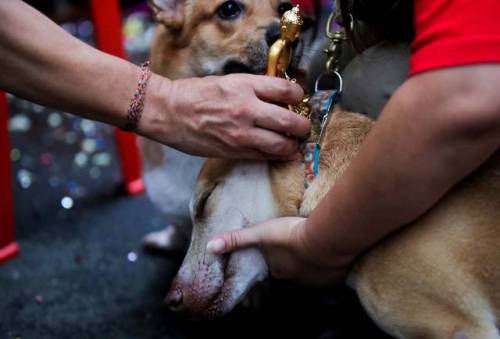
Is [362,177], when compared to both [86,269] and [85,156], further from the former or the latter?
[85,156]

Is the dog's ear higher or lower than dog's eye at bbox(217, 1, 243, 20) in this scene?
lower

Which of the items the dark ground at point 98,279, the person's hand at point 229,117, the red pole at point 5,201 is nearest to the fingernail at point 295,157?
the person's hand at point 229,117

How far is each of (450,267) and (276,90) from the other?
0.36 metres

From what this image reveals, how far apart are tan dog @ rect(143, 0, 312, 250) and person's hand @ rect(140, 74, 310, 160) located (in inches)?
16.3

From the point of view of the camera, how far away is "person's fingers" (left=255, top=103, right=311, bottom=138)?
90 cm

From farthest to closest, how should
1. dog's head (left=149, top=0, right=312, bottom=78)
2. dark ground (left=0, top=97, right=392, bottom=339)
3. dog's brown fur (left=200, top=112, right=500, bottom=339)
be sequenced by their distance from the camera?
dog's head (left=149, top=0, right=312, bottom=78) → dark ground (left=0, top=97, right=392, bottom=339) → dog's brown fur (left=200, top=112, right=500, bottom=339)

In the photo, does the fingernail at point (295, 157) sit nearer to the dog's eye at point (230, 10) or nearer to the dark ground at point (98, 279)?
the dark ground at point (98, 279)

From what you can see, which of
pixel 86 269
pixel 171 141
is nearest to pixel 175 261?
pixel 86 269

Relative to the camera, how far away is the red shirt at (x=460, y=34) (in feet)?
2.18

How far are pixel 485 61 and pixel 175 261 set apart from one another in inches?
39.7

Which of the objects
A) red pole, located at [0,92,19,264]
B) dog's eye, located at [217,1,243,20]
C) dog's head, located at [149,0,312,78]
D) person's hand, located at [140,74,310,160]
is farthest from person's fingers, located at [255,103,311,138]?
red pole, located at [0,92,19,264]

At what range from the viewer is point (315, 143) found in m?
0.94

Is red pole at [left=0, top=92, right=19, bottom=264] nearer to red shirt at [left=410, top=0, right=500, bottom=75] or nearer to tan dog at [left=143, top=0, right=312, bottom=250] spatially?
Result: tan dog at [left=143, top=0, right=312, bottom=250]

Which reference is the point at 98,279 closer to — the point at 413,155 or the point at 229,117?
the point at 229,117
